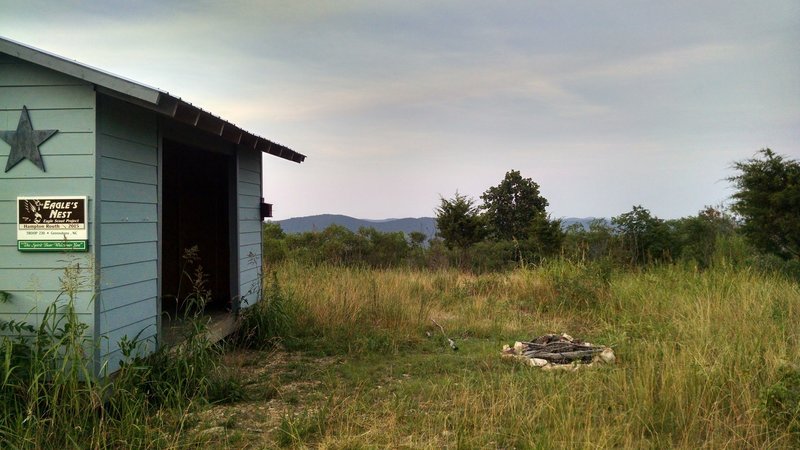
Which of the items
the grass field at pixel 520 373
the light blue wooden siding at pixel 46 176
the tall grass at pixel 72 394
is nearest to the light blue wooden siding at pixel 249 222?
the grass field at pixel 520 373

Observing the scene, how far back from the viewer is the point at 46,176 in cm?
378

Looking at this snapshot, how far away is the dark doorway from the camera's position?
7223 mm

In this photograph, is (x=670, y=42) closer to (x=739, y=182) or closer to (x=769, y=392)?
(x=739, y=182)

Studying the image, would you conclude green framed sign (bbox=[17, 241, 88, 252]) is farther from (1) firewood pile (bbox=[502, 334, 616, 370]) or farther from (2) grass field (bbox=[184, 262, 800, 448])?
(1) firewood pile (bbox=[502, 334, 616, 370])

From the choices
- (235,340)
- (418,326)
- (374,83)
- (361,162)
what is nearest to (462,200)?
(361,162)

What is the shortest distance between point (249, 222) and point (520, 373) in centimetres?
409

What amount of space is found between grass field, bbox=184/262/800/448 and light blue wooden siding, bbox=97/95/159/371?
37.8 inches

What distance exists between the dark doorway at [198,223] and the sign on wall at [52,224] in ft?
11.3

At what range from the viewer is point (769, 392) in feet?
11.3

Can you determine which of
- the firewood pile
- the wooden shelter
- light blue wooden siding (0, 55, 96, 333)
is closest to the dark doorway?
the wooden shelter

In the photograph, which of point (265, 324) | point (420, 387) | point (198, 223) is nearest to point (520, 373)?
point (420, 387)

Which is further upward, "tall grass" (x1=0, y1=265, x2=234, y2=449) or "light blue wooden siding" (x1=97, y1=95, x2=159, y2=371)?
"light blue wooden siding" (x1=97, y1=95, x2=159, y2=371)

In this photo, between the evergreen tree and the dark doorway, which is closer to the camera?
the dark doorway

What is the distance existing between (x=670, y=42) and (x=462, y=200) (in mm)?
13877
